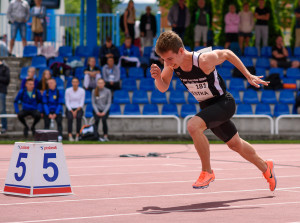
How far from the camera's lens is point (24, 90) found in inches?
830

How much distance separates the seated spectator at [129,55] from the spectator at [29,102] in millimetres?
4315

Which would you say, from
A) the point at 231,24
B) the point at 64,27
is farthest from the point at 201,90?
the point at 64,27

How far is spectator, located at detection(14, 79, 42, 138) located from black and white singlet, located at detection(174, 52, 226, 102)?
1304 centimetres

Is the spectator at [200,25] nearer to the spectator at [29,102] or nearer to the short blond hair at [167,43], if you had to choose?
the spectator at [29,102]

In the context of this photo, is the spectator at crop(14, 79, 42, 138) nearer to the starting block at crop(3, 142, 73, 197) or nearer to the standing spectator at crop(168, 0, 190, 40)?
the standing spectator at crop(168, 0, 190, 40)

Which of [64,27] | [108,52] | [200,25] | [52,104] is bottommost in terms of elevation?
[52,104]

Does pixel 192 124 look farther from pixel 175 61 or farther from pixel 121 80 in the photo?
pixel 121 80

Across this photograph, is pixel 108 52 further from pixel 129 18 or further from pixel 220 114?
pixel 220 114

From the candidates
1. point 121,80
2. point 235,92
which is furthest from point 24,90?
point 235,92

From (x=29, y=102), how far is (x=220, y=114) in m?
13.6

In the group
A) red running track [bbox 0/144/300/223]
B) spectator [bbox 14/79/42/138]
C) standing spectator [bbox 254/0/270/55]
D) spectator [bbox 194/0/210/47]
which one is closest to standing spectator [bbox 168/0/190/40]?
spectator [bbox 194/0/210/47]

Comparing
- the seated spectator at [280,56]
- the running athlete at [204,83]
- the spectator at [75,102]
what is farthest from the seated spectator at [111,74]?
the running athlete at [204,83]

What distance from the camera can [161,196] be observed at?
8289 mm

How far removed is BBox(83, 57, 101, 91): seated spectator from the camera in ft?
73.7
